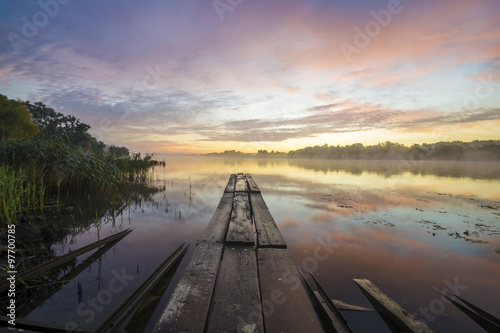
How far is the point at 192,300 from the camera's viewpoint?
6.65 ft

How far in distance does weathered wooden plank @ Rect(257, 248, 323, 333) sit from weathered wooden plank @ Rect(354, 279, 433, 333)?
1036mm

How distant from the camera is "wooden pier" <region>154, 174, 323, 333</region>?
5.84ft

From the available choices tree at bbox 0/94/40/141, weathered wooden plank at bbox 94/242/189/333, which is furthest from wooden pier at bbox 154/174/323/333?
tree at bbox 0/94/40/141

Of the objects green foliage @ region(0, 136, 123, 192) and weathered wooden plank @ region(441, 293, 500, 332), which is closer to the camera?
weathered wooden plank @ region(441, 293, 500, 332)

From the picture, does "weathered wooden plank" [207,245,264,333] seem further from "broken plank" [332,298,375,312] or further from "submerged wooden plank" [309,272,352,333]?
"broken plank" [332,298,375,312]

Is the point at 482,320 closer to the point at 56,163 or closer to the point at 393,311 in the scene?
the point at 393,311

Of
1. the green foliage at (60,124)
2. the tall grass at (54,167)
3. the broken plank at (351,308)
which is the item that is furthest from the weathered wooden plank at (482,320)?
the green foliage at (60,124)

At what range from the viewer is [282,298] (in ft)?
7.05

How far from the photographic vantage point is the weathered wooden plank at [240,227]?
3553 millimetres

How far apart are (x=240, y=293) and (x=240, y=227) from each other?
209 centimetres

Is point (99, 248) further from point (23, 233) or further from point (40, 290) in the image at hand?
point (23, 233)

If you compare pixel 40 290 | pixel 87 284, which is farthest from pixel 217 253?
pixel 40 290

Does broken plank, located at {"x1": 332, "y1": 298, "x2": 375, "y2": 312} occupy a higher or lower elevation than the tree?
lower

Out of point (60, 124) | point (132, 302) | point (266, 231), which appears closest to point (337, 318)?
point (266, 231)
